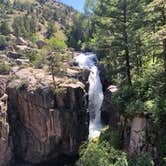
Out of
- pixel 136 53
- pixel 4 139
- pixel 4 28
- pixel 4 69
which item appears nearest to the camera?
pixel 136 53

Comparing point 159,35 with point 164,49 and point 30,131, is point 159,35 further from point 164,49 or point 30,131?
point 30,131

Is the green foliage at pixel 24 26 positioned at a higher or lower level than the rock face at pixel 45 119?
higher

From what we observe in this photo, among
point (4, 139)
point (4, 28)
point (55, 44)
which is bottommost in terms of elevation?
point (4, 139)

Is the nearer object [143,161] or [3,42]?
[143,161]

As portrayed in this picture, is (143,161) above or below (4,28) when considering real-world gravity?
below

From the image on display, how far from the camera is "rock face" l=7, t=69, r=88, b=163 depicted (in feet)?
186

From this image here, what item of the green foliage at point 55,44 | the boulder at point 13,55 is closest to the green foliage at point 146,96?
the green foliage at point 55,44

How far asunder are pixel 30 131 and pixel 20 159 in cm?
395

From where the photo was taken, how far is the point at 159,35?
116ft

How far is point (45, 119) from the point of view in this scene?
5659cm

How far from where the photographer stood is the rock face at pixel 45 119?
56.7 metres

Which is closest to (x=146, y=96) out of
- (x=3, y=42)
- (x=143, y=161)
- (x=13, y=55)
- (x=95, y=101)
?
(x=143, y=161)

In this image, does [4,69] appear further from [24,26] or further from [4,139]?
[24,26]

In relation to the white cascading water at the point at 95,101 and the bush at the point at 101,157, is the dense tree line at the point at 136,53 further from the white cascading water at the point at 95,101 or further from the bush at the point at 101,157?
the white cascading water at the point at 95,101
